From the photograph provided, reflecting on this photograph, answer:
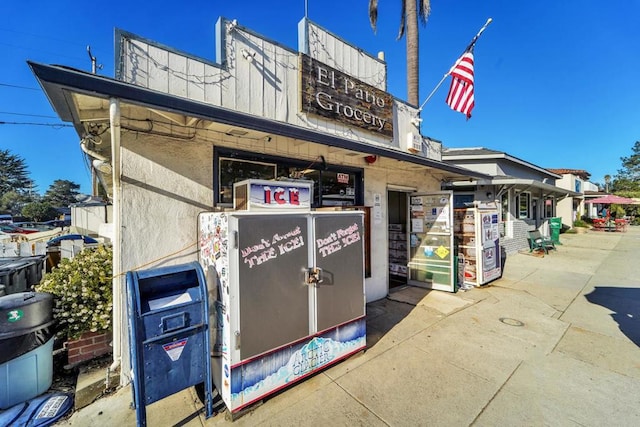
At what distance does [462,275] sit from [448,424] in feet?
16.2

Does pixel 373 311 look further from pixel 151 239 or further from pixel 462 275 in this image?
pixel 151 239

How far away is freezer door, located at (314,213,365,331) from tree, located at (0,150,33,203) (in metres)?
76.9

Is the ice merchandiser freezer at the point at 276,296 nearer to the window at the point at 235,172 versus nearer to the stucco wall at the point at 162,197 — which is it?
the stucco wall at the point at 162,197

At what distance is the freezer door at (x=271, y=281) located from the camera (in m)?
2.44

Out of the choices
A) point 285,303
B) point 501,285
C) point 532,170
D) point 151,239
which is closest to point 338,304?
point 285,303

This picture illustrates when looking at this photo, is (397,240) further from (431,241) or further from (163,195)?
(163,195)

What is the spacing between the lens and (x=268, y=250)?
102 inches

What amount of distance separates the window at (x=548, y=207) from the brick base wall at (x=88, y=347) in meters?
19.7

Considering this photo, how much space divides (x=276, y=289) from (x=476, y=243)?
5.59 m

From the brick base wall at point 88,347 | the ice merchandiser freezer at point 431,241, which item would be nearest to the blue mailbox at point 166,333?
the brick base wall at point 88,347

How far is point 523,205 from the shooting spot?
476 inches

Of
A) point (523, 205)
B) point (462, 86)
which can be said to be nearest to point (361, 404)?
point (462, 86)

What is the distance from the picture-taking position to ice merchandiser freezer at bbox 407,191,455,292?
5828 mm

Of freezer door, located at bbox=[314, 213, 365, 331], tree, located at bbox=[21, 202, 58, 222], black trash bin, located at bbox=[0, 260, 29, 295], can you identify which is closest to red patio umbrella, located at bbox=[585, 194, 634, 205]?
freezer door, located at bbox=[314, 213, 365, 331]
